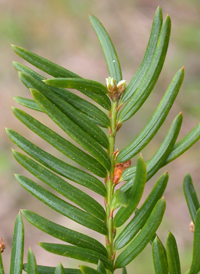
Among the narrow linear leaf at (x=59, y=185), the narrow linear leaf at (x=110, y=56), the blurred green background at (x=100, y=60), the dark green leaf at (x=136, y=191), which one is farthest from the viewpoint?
the blurred green background at (x=100, y=60)

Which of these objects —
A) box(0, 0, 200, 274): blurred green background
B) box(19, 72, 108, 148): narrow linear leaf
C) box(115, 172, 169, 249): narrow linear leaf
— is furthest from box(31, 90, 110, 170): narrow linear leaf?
box(0, 0, 200, 274): blurred green background

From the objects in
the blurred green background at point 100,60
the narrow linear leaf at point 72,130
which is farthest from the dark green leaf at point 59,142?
the blurred green background at point 100,60

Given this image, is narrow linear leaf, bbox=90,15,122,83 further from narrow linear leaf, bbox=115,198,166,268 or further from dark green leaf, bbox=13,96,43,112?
narrow linear leaf, bbox=115,198,166,268

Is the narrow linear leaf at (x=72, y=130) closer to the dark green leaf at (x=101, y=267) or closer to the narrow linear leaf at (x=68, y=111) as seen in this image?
the narrow linear leaf at (x=68, y=111)

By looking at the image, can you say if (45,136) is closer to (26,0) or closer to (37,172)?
(37,172)

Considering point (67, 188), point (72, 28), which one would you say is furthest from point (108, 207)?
point (72, 28)
